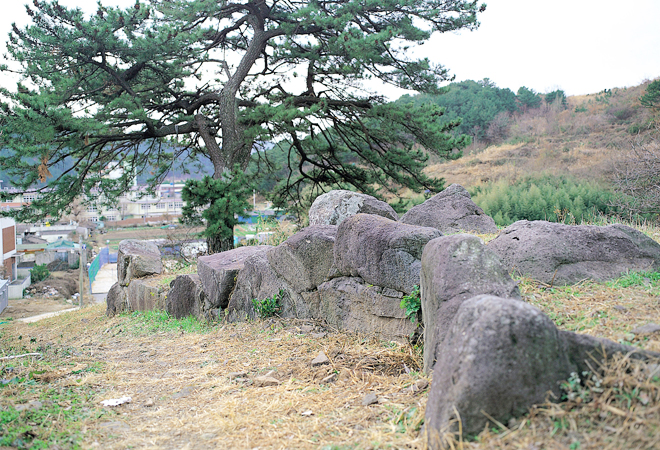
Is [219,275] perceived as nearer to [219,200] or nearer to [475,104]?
[219,200]

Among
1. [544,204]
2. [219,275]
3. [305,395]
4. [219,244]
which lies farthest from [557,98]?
[305,395]

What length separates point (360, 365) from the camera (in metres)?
3.39

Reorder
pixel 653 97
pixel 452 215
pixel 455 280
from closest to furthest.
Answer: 1. pixel 455 280
2. pixel 452 215
3. pixel 653 97

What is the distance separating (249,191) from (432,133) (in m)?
4.29

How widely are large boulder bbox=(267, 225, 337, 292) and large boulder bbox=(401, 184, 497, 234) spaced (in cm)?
182

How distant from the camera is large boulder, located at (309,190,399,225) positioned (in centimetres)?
596

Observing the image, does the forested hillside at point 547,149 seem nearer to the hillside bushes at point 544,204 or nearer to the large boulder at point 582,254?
the hillside bushes at point 544,204

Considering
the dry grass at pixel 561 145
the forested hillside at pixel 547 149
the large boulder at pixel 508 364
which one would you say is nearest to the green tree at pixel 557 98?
the forested hillside at pixel 547 149

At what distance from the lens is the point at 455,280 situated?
2.74 metres

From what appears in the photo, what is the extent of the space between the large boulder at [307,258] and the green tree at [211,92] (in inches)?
211

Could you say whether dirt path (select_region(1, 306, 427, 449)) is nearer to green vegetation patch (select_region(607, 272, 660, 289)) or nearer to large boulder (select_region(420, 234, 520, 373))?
large boulder (select_region(420, 234, 520, 373))

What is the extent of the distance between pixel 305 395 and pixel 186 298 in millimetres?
4045

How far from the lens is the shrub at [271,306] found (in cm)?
504

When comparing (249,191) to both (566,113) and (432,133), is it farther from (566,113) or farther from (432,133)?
(566,113)
